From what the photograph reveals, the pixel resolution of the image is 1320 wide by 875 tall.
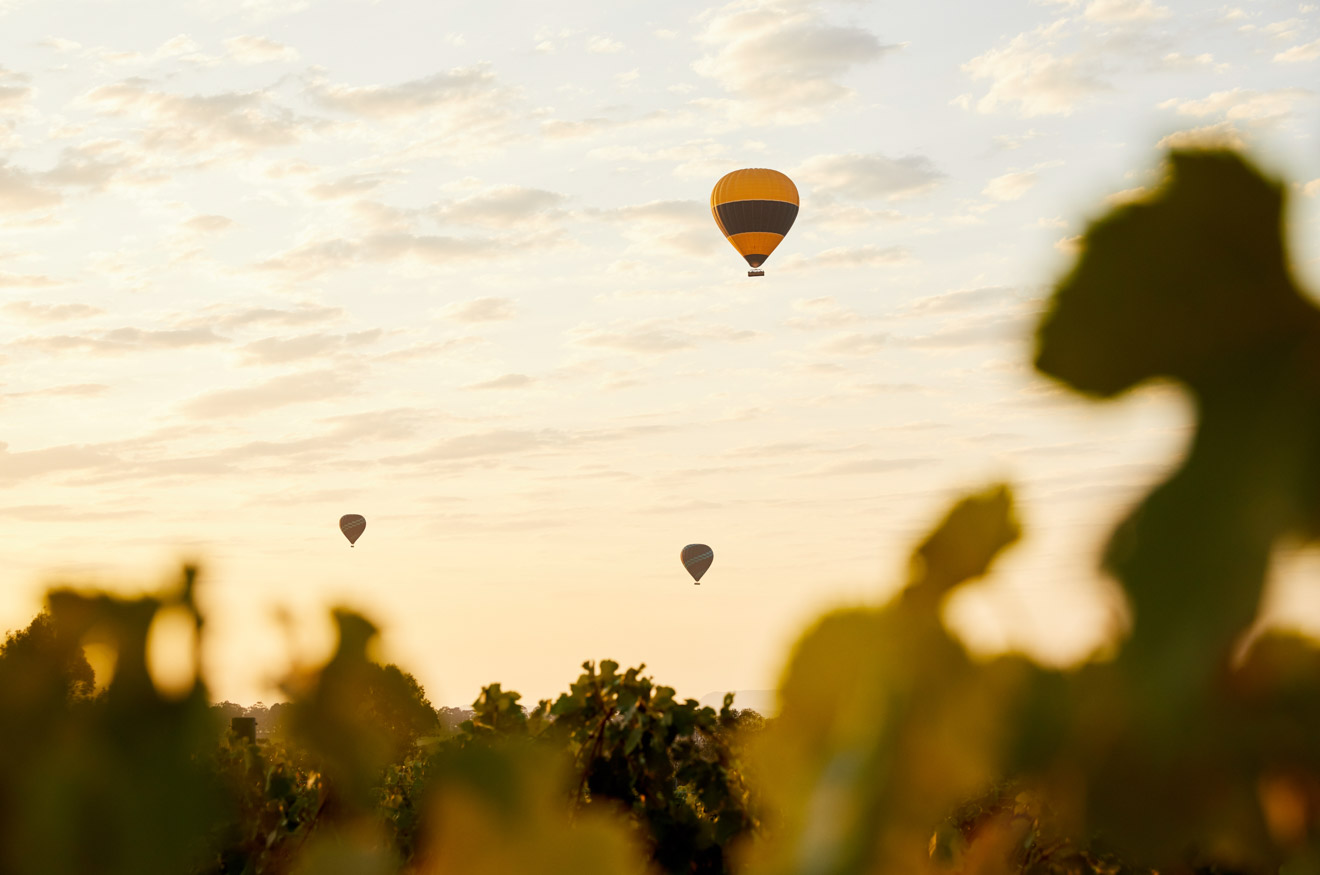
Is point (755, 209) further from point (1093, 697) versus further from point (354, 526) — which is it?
point (1093, 697)

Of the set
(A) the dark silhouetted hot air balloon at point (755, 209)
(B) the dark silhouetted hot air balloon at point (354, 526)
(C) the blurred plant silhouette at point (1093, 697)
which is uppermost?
(A) the dark silhouetted hot air balloon at point (755, 209)

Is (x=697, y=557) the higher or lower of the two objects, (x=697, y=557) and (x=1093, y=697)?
the lower

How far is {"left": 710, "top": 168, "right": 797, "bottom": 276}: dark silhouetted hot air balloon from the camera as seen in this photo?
50125mm

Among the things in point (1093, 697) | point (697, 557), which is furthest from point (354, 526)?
point (1093, 697)

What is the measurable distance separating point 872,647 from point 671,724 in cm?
784

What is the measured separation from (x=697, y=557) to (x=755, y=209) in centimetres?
1575

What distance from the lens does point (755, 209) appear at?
164ft

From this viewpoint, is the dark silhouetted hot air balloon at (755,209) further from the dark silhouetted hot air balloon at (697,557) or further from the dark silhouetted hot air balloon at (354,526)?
the dark silhouetted hot air balloon at (354,526)

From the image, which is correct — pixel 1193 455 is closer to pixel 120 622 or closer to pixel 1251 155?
pixel 1251 155

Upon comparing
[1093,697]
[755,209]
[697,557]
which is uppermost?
[755,209]

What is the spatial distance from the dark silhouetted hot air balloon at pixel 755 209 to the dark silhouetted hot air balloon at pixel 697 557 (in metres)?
13.4

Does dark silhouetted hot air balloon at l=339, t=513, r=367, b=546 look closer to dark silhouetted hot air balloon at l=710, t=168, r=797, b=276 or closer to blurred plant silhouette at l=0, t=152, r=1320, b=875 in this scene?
dark silhouetted hot air balloon at l=710, t=168, r=797, b=276

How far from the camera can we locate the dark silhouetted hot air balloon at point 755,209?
50.1 meters

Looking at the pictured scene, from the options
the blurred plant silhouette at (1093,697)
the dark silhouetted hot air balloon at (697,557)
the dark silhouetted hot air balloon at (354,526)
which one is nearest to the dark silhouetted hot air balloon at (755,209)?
the dark silhouetted hot air balloon at (697,557)
